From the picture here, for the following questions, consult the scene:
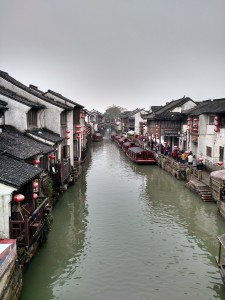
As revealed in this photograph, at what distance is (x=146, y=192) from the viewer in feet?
87.9

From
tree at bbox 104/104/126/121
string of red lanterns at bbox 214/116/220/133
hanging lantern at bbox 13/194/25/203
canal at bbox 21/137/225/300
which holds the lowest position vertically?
canal at bbox 21/137/225/300

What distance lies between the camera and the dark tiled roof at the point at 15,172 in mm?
11316

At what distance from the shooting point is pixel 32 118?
24781mm

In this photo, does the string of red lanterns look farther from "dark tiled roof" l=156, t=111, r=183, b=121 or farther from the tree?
the tree

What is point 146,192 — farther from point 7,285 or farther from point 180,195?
point 7,285

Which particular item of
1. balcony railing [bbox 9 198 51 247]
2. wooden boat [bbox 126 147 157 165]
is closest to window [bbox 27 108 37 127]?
balcony railing [bbox 9 198 51 247]

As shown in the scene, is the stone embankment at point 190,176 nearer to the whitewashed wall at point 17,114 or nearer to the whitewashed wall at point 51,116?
the whitewashed wall at point 51,116

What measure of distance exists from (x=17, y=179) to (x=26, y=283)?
4.17m

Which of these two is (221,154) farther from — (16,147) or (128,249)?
(16,147)

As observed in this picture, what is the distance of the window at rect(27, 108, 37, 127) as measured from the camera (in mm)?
23656

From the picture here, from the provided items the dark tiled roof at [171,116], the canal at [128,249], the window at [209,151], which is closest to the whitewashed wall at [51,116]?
the canal at [128,249]

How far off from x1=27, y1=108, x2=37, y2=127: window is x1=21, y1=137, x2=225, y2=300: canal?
6585 mm

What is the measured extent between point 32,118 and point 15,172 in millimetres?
13103

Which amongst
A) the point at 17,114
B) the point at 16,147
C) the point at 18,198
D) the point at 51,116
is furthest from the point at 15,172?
the point at 51,116
